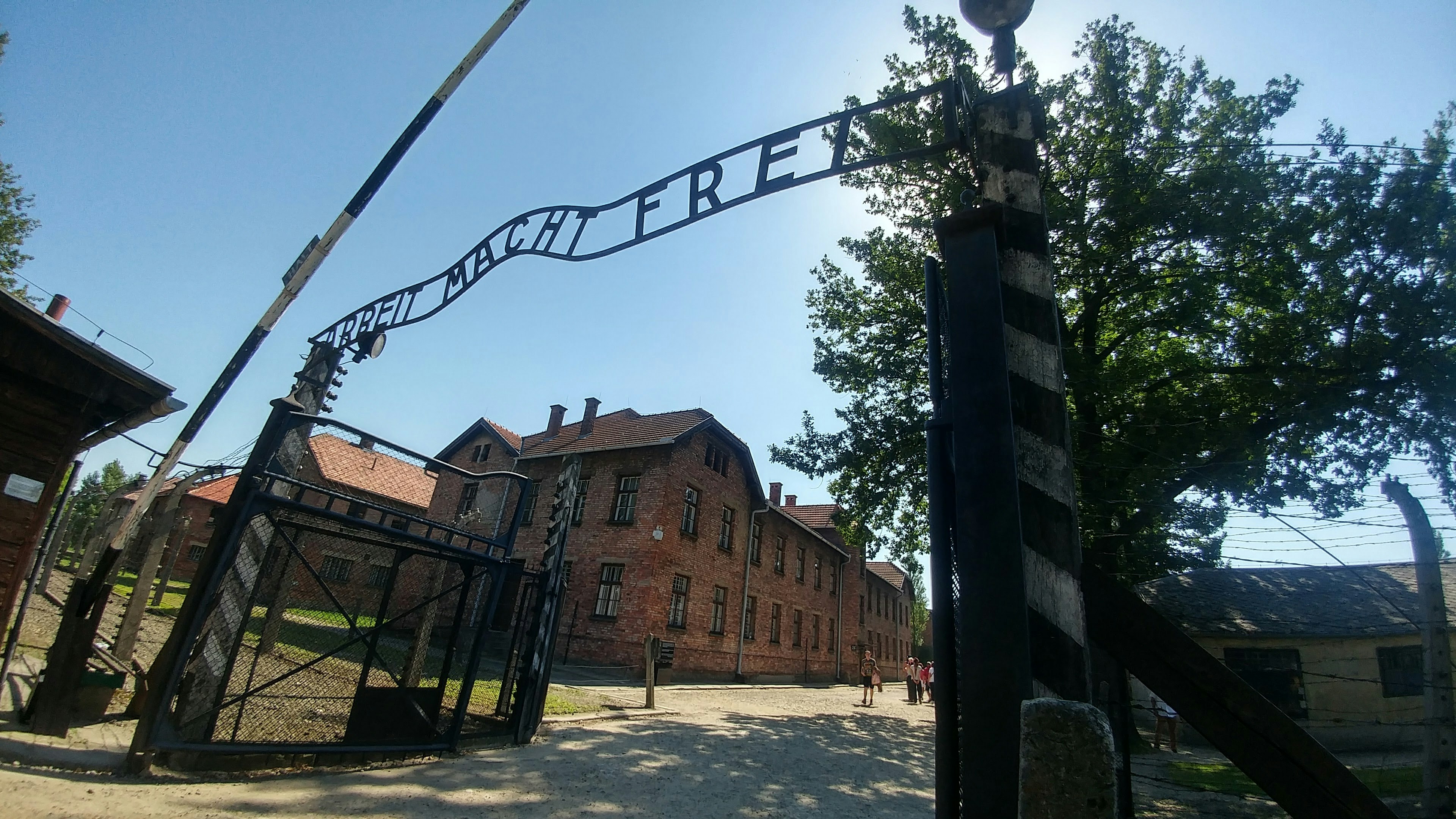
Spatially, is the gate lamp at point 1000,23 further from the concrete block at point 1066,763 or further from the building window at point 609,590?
the building window at point 609,590

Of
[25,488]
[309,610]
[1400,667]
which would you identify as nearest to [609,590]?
[309,610]

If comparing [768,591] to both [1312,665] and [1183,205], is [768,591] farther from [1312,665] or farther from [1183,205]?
[1183,205]

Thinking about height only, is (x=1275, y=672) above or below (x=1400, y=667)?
below

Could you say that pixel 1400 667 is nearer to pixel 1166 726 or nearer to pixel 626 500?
pixel 1166 726

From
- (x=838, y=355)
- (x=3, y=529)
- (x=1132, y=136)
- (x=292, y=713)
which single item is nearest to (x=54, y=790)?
(x=292, y=713)

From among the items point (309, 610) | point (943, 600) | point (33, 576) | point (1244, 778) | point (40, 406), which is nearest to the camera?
point (943, 600)

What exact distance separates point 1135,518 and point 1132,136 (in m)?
7.49

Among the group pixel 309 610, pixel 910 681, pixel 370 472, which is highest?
pixel 370 472

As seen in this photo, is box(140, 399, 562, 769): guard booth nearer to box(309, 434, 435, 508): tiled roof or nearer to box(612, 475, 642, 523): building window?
box(612, 475, 642, 523): building window

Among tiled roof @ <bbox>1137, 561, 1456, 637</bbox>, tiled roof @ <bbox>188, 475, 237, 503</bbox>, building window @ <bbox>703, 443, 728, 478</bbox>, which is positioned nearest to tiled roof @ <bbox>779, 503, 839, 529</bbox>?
building window @ <bbox>703, 443, 728, 478</bbox>

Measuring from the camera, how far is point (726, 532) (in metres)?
22.5

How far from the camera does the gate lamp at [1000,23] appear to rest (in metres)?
2.40

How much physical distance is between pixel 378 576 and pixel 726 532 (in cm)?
1253

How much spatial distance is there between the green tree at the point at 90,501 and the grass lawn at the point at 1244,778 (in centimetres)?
2201
